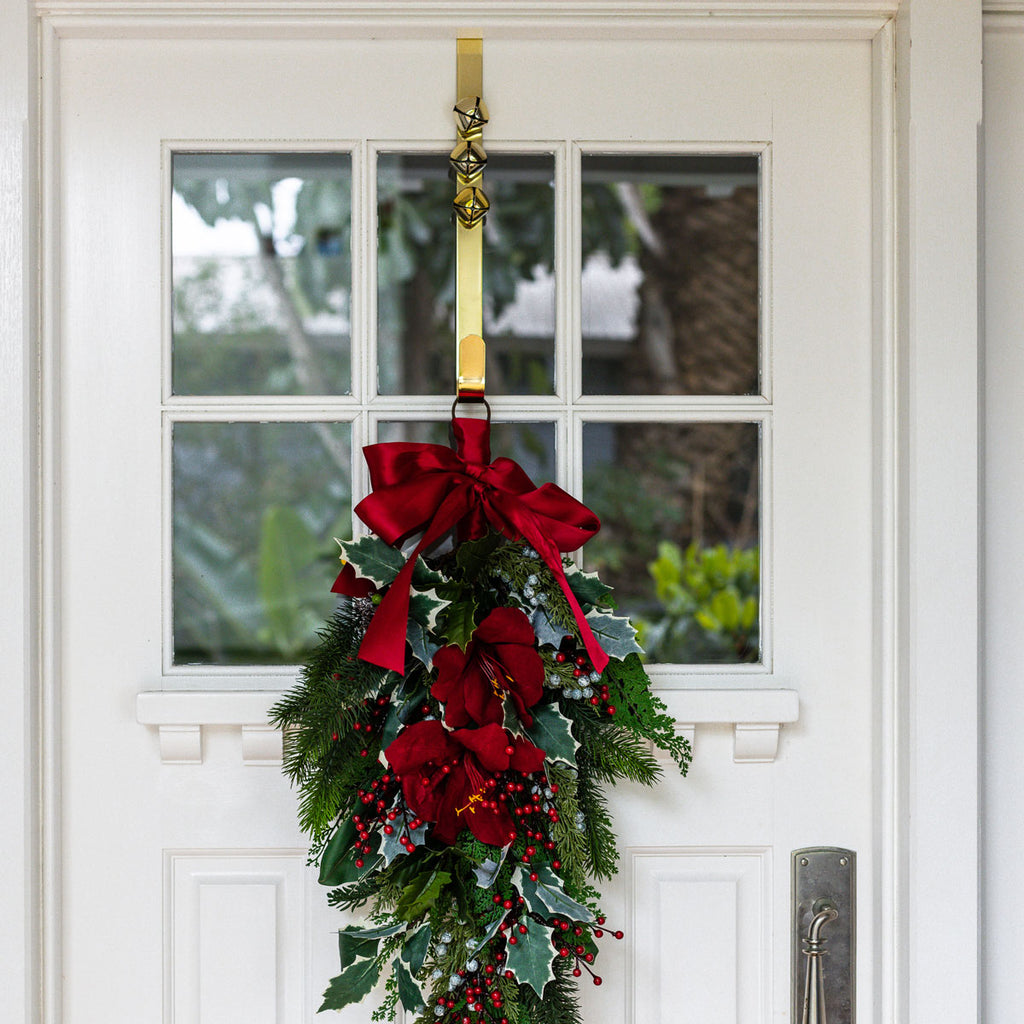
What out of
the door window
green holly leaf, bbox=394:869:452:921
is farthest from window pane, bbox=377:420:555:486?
green holly leaf, bbox=394:869:452:921

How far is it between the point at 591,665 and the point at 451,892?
0.24m

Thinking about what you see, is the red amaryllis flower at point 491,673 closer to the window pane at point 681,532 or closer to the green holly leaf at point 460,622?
the green holly leaf at point 460,622

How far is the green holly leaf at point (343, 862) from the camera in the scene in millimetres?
823

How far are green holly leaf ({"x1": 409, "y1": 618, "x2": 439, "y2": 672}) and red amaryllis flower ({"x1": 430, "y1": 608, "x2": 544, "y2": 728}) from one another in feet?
0.06

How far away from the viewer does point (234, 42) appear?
948mm

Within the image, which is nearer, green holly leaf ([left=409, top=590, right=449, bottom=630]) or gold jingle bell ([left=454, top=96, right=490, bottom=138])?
green holly leaf ([left=409, top=590, right=449, bottom=630])

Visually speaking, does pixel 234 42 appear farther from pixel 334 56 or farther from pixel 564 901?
pixel 564 901

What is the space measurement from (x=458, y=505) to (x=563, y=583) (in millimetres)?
130

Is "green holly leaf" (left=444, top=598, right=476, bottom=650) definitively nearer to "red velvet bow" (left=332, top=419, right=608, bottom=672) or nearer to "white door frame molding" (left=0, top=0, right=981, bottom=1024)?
"red velvet bow" (left=332, top=419, right=608, bottom=672)

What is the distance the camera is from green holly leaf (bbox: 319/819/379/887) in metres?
0.82

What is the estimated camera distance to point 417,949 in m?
0.81

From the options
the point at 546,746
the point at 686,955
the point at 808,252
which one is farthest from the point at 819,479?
the point at 686,955

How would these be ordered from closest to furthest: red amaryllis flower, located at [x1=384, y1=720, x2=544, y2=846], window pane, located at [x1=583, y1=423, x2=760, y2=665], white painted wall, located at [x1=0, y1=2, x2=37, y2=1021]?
red amaryllis flower, located at [x1=384, y1=720, x2=544, y2=846], white painted wall, located at [x1=0, y1=2, x2=37, y2=1021], window pane, located at [x1=583, y1=423, x2=760, y2=665]

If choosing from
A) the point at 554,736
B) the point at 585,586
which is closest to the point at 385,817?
the point at 554,736
